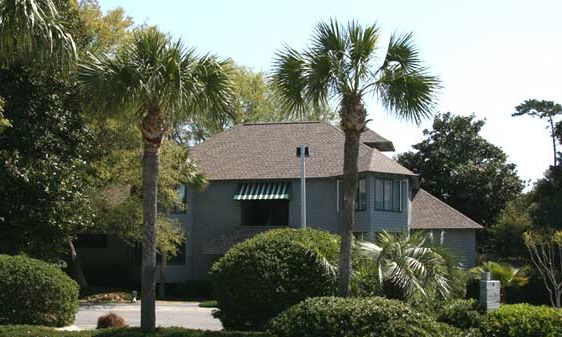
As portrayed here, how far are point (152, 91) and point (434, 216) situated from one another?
30.4 meters

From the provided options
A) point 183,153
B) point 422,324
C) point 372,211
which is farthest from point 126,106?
point 372,211

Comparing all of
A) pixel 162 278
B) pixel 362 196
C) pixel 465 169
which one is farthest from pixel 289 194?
pixel 465 169

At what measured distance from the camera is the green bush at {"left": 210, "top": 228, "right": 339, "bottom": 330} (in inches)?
711

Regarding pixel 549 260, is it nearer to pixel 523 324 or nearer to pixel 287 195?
pixel 287 195

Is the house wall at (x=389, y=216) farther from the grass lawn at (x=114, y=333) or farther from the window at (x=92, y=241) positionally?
the grass lawn at (x=114, y=333)

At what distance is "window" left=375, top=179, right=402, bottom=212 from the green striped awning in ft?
15.1

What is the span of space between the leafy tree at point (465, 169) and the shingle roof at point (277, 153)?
11.8 meters

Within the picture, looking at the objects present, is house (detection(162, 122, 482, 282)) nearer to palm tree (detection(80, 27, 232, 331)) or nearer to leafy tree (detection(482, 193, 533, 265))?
leafy tree (detection(482, 193, 533, 265))

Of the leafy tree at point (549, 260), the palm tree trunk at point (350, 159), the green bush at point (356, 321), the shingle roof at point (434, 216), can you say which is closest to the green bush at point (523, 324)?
the green bush at point (356, 321)

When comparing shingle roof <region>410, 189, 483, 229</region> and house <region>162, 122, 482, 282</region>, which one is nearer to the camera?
house <region>162, 122, 482, 282</region>

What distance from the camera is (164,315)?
98.3 ft

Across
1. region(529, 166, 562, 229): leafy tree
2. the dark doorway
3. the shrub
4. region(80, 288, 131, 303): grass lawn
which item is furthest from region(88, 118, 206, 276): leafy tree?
region(529, 166, 562, 229): leafy tree

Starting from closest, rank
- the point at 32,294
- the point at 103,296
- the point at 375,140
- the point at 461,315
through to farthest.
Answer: the point at 461,315, the point at 32,294, the point at 103,296, the point at 375,140

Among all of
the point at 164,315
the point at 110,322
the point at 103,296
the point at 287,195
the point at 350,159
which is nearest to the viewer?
the point at 350,159
